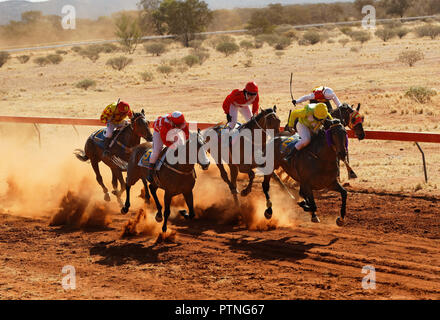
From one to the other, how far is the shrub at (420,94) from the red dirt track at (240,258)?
1315cm

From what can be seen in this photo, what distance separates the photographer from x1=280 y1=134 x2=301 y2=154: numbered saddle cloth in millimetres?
11977

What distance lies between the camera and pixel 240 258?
Answer: 9.80 meters

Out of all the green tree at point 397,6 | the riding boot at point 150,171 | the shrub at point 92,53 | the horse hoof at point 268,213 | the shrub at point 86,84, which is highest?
the green tree at point 397,6

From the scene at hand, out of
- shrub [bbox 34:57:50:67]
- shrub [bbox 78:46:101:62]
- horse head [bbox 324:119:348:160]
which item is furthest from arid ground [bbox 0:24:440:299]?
shrub [bbox 34:57:50:67]

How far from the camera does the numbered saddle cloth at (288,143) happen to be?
39.3 feet

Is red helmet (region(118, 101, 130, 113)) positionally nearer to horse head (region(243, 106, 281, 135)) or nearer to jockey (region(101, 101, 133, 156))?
jockey (region(101, 101, 133, 156))

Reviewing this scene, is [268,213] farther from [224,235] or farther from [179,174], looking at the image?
[179,174]

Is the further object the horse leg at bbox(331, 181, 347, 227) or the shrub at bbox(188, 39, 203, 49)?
the shrub at bbox(188, 39, 203, 49)

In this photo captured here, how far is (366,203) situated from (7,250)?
778 centimetres

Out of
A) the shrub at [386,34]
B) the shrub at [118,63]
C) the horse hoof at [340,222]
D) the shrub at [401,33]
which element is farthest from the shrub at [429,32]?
the horse hoof at [340,222]

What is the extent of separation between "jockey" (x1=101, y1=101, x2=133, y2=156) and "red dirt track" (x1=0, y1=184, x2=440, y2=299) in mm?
2230

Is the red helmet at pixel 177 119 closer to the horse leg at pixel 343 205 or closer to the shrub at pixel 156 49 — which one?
the horse leg at pixel 343 205

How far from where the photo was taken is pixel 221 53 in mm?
54750
